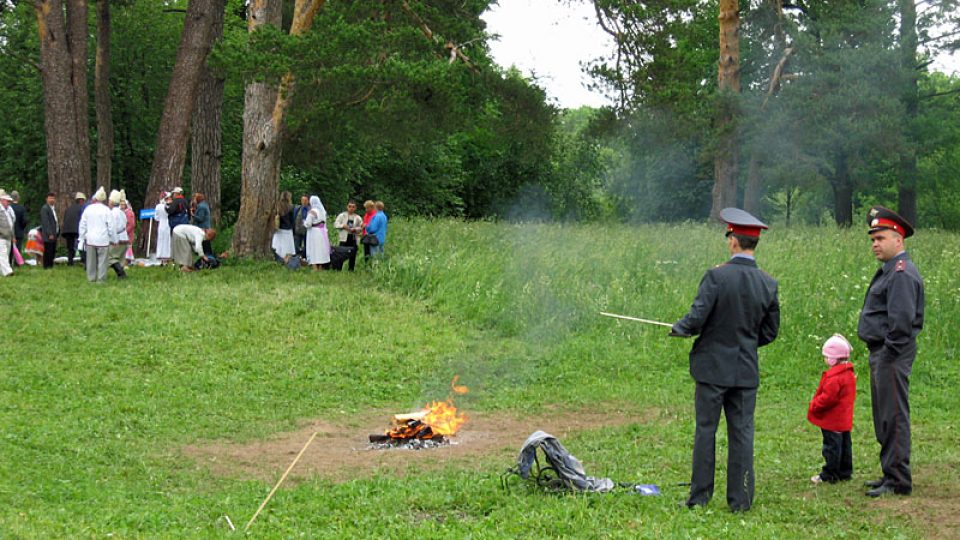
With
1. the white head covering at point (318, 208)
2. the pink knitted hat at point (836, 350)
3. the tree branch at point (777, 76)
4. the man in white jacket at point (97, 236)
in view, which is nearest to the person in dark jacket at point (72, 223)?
the man in white jacket at point (97, 236)

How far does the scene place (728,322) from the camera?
7609mm

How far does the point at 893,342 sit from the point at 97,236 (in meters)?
15.3

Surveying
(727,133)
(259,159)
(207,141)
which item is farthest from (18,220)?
(727,133)

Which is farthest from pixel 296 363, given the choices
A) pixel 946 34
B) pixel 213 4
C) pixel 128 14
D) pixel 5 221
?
pixel 946 34

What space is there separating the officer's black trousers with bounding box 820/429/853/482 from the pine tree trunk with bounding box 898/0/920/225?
107 ft

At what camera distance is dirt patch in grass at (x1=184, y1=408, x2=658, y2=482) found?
9.40 meters

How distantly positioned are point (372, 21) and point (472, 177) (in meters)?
31.2

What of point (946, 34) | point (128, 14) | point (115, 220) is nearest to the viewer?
point (115, 220)

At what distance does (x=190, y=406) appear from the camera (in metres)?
12.2

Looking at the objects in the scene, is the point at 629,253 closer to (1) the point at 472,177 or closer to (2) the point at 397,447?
(2) the point at 397,447

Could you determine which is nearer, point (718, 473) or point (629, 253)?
point (718, 473)

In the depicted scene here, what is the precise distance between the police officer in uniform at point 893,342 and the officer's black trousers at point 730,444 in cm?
120

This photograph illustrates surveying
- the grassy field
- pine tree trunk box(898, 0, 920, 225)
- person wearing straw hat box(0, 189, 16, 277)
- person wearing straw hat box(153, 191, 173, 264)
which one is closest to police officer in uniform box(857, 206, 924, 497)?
the grassy field

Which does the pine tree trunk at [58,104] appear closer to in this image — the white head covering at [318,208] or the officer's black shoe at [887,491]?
the white head covering at [318,208]
